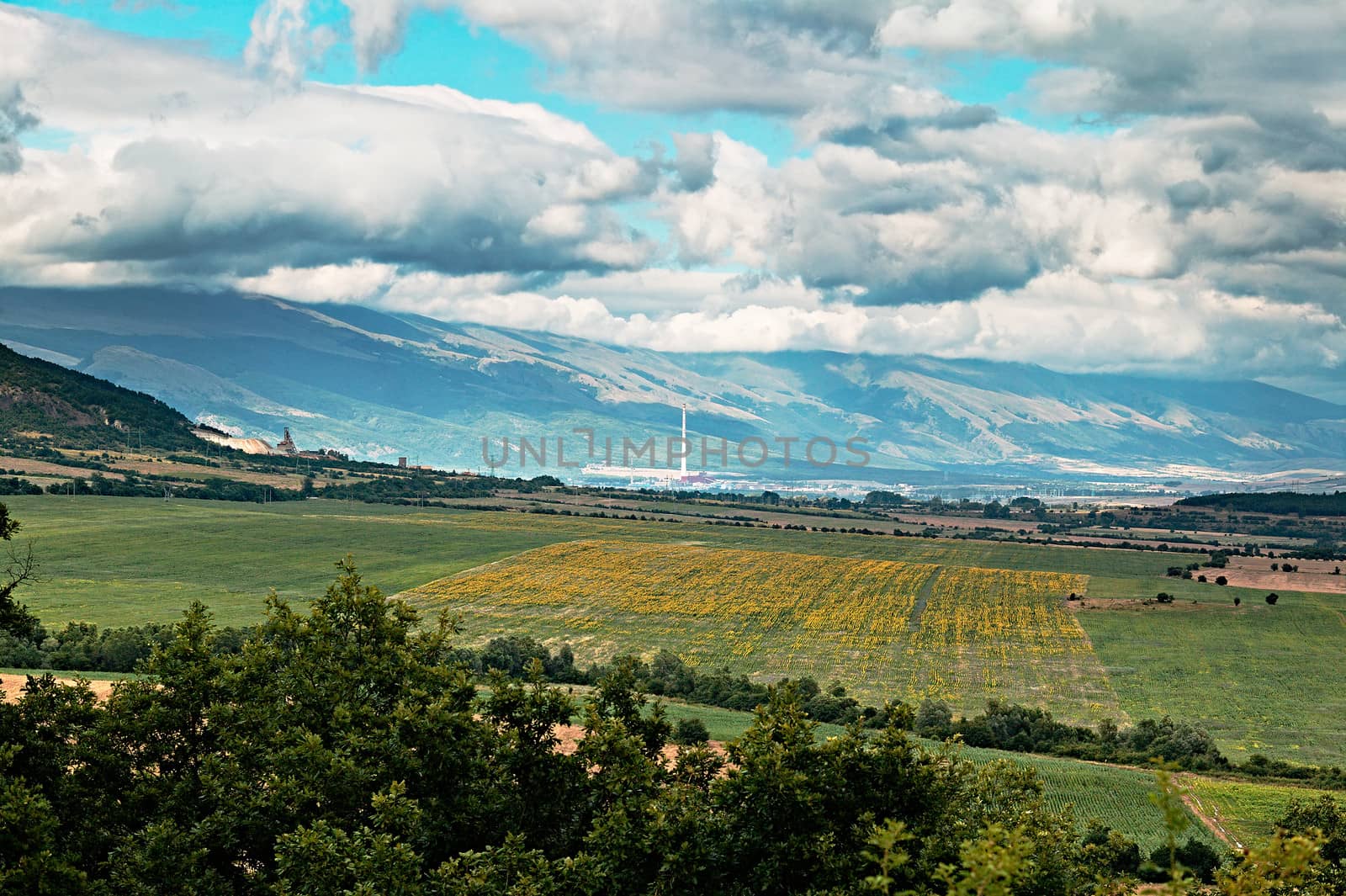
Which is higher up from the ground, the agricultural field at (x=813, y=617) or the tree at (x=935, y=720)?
the agricultural field at (x=813, y=617)

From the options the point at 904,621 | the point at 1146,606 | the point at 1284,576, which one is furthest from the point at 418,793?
the point at 1284,576

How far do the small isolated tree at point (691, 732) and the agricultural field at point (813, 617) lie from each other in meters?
27.7

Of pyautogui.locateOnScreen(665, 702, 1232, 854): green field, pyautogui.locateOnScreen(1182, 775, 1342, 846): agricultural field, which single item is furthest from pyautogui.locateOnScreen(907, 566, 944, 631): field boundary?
pyautogui.locateOnScreen(1182, 775, 1342, 846): agricultural field

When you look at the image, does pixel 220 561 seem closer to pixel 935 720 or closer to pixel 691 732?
pixel 935 720

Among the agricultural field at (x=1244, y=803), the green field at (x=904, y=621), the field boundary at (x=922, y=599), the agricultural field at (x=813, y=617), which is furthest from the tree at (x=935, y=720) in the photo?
the field boundary at (x=922, y=599)

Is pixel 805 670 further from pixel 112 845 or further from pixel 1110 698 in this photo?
pixel 112 845

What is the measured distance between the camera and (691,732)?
70.7 m

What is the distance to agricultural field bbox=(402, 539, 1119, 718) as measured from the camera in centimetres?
10550

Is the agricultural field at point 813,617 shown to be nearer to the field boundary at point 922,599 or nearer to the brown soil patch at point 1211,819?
the field boundary at point 922,599

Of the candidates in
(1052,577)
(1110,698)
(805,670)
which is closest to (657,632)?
(805,670)

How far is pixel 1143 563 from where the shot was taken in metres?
191

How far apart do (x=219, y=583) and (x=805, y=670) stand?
77243mm

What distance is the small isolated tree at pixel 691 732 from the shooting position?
68.9 m

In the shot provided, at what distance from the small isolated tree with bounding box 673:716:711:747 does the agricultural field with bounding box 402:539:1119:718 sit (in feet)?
90.8
